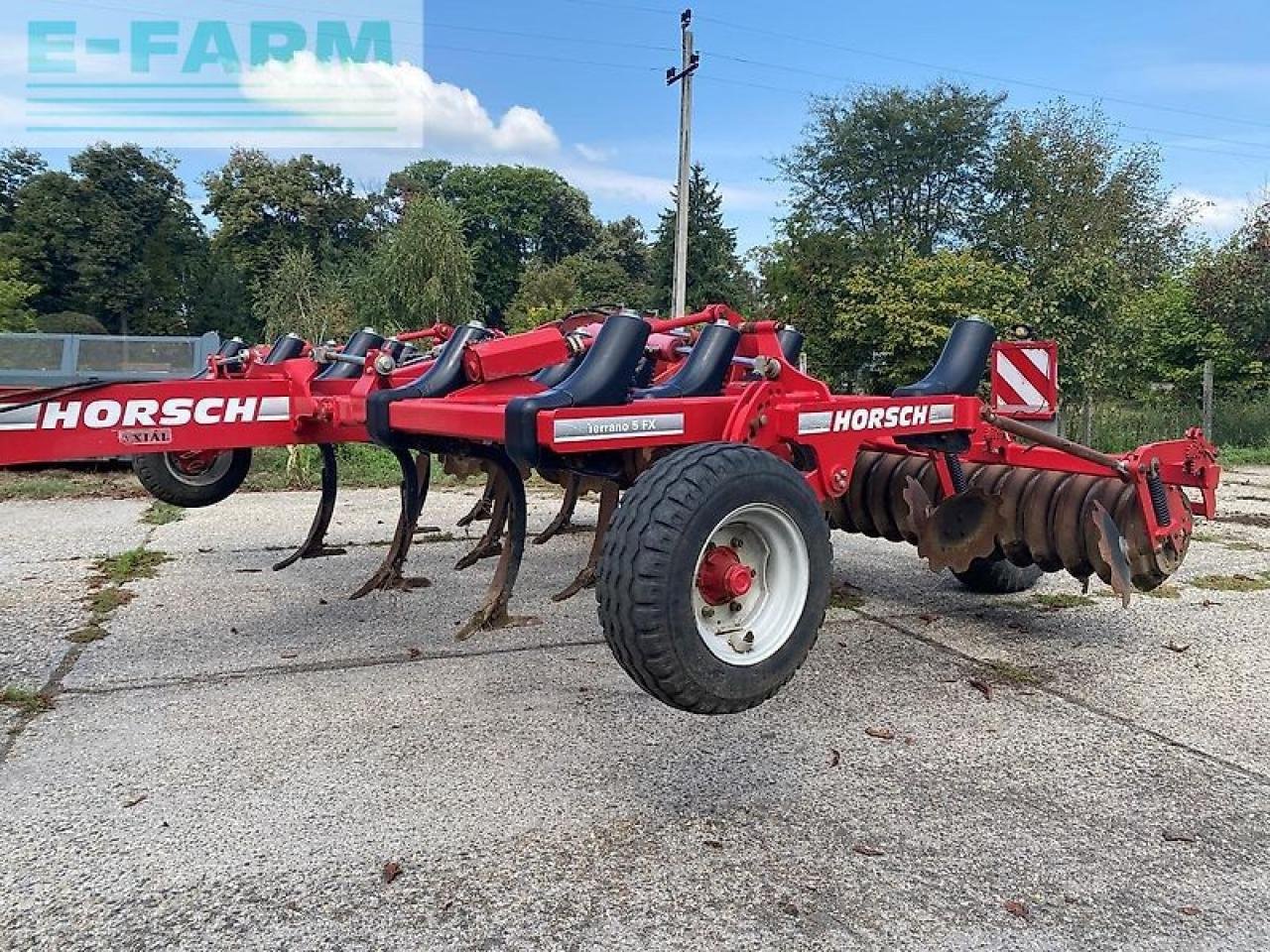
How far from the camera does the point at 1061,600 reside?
5859 mm

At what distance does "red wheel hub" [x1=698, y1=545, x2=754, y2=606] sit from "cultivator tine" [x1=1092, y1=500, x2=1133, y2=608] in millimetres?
2391

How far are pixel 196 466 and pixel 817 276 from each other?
14.3m

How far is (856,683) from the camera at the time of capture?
4309 mm

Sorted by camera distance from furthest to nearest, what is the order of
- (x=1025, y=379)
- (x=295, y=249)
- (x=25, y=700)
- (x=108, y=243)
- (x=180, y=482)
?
(x=295, y=249) < (x=108, y=243) < (x=1025, y=379) < (x=180, y=482) < (x=25, y=700)

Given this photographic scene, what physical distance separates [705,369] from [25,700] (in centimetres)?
285

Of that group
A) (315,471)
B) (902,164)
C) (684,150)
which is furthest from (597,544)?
(902,164)

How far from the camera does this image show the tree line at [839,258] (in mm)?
16953

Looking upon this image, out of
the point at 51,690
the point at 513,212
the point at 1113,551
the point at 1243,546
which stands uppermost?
the point at 513,212

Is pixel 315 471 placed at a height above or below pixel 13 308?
A: below

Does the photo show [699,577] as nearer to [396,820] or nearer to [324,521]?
[396,820]

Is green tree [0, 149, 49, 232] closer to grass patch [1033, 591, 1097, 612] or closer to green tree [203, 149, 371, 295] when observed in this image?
green tree [203, 149, 371, 295]

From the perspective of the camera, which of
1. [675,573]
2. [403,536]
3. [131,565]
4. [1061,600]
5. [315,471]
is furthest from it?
[315,471]

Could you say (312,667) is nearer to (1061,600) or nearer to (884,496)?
(884,496)

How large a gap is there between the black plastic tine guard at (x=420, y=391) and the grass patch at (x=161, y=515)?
5232 millimetres
